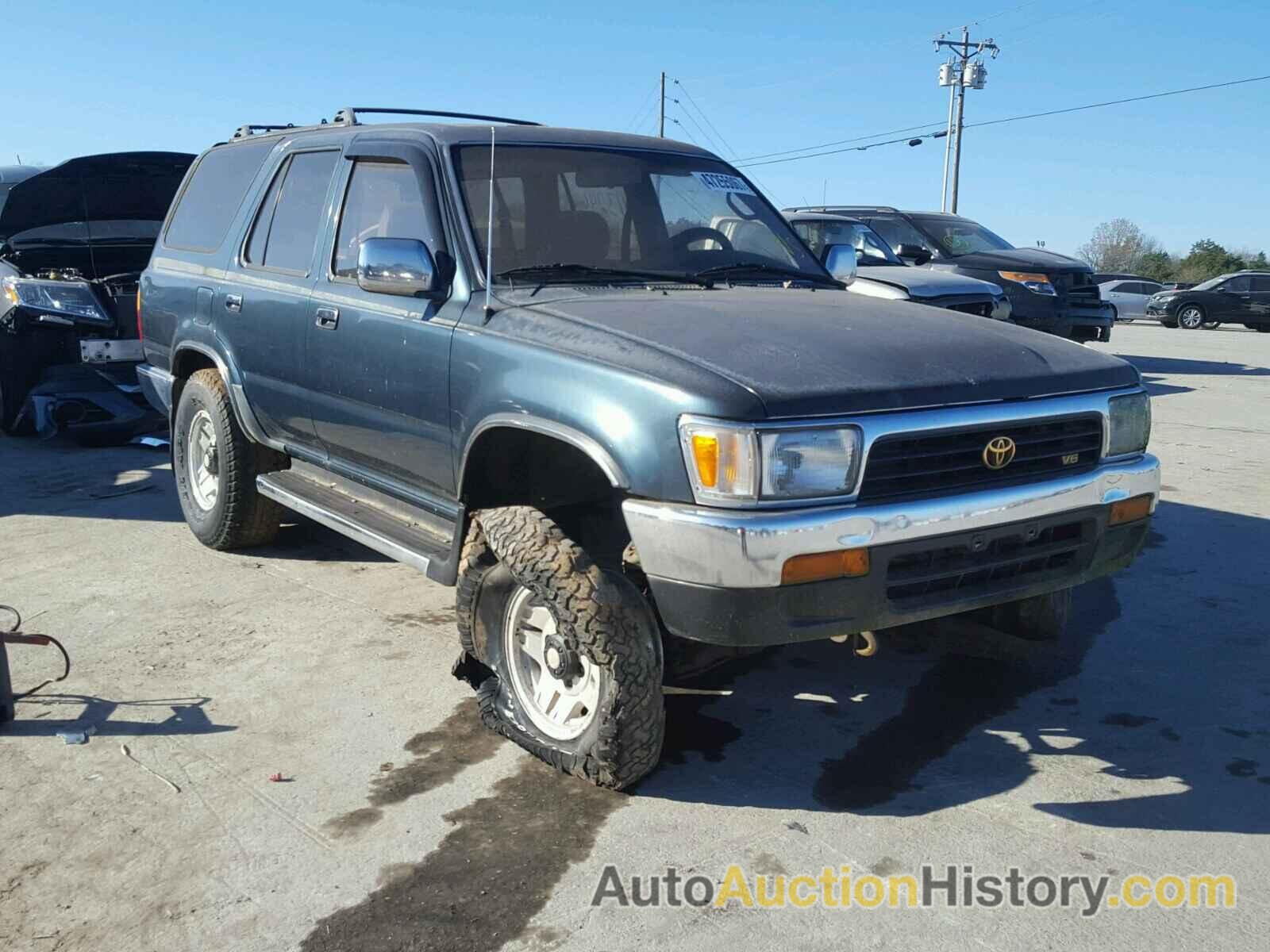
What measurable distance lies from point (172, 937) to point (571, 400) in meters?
1.68

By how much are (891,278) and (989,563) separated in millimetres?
7720

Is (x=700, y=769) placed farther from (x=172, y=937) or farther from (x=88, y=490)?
(x=88, y=490)

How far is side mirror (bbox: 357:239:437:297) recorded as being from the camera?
3.84 metres

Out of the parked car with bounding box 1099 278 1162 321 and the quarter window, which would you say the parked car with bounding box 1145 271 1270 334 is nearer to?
the parked car with bounding box 1099 278 1162 321

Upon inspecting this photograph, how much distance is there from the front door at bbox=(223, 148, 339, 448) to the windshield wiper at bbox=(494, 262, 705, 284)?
1112 mm

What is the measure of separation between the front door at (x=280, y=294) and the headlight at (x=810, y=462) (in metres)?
2.44

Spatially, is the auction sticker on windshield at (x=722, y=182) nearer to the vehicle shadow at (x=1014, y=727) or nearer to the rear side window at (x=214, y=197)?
the vehicle shadow at (x=1014, y=727)

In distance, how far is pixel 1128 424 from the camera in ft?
12.3

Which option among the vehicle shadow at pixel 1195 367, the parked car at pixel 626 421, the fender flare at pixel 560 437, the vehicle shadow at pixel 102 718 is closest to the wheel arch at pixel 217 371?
the parked car at pixel 626 421

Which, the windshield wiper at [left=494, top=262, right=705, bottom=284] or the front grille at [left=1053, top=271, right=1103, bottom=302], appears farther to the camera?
the front grille at [left=1053, top=271, right=1103, bottom=302]

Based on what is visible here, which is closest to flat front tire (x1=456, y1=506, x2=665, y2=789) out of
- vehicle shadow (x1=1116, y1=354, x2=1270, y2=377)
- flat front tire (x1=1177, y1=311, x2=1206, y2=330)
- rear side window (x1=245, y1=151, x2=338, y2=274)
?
rear side window (x1=245, y1=151, x2=338, y2=274)

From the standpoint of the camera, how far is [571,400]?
130 inches

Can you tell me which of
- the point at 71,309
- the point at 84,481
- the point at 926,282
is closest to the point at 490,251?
the point at 84,481

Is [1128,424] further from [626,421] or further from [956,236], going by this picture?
[956,236]
